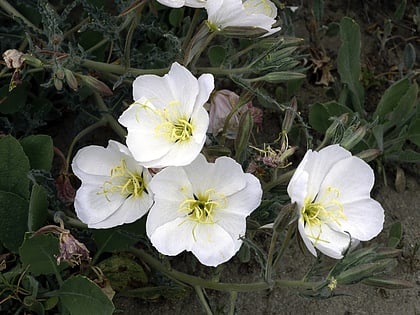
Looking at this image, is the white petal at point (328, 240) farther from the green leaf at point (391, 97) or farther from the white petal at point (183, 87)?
the green leaf at point (391, 97)

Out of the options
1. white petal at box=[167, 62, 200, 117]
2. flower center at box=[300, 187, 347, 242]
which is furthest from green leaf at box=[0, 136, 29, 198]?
flower center at box=[300, 187, 347, 242]

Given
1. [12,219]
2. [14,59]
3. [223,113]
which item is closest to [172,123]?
[223,113]

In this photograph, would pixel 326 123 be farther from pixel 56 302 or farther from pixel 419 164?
pixel 56 302

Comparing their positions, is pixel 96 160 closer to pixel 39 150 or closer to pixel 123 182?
pixel 123 182

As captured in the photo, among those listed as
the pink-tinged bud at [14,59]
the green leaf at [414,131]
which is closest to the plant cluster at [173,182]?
the pink-tinged bud at [14,59]

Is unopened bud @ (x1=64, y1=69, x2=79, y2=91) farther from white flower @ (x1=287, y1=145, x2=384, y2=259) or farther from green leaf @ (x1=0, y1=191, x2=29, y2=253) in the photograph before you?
white flower @ (x1=287, y1=145, x2=384, y2=259)

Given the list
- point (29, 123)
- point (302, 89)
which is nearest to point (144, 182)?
point (29, 123)
